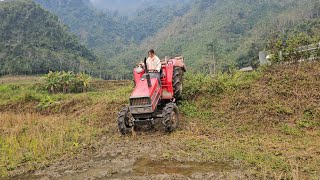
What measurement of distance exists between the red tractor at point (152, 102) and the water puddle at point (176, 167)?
6.78ft

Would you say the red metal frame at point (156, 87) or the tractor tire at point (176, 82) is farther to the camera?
the tractor tire at point (176, 82)

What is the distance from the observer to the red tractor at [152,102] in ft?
28.1

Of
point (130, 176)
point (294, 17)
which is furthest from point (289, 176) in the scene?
point (294, 17)

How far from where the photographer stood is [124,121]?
9008 millimetres

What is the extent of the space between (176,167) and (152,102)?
2642 millimetres

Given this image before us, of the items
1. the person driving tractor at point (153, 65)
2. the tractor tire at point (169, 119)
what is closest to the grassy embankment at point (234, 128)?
the tractor tire at point (169, 119)

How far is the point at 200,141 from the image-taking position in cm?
782

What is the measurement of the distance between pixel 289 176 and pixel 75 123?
26.0 ft

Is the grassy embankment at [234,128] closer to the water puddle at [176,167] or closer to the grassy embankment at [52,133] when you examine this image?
the grassy embankment at [52,133]

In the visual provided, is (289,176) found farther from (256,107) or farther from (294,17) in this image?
(294,17)

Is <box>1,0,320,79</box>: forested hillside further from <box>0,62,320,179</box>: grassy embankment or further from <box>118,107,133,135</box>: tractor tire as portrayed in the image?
<box>118,107,133,135</box>: tractor tire

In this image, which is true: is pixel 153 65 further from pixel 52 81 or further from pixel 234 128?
pixel 52 81

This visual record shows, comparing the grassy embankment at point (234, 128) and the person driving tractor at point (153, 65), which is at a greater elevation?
the person driving tractor at point (153, 65)

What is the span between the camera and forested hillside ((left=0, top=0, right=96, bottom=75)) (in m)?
77.4
